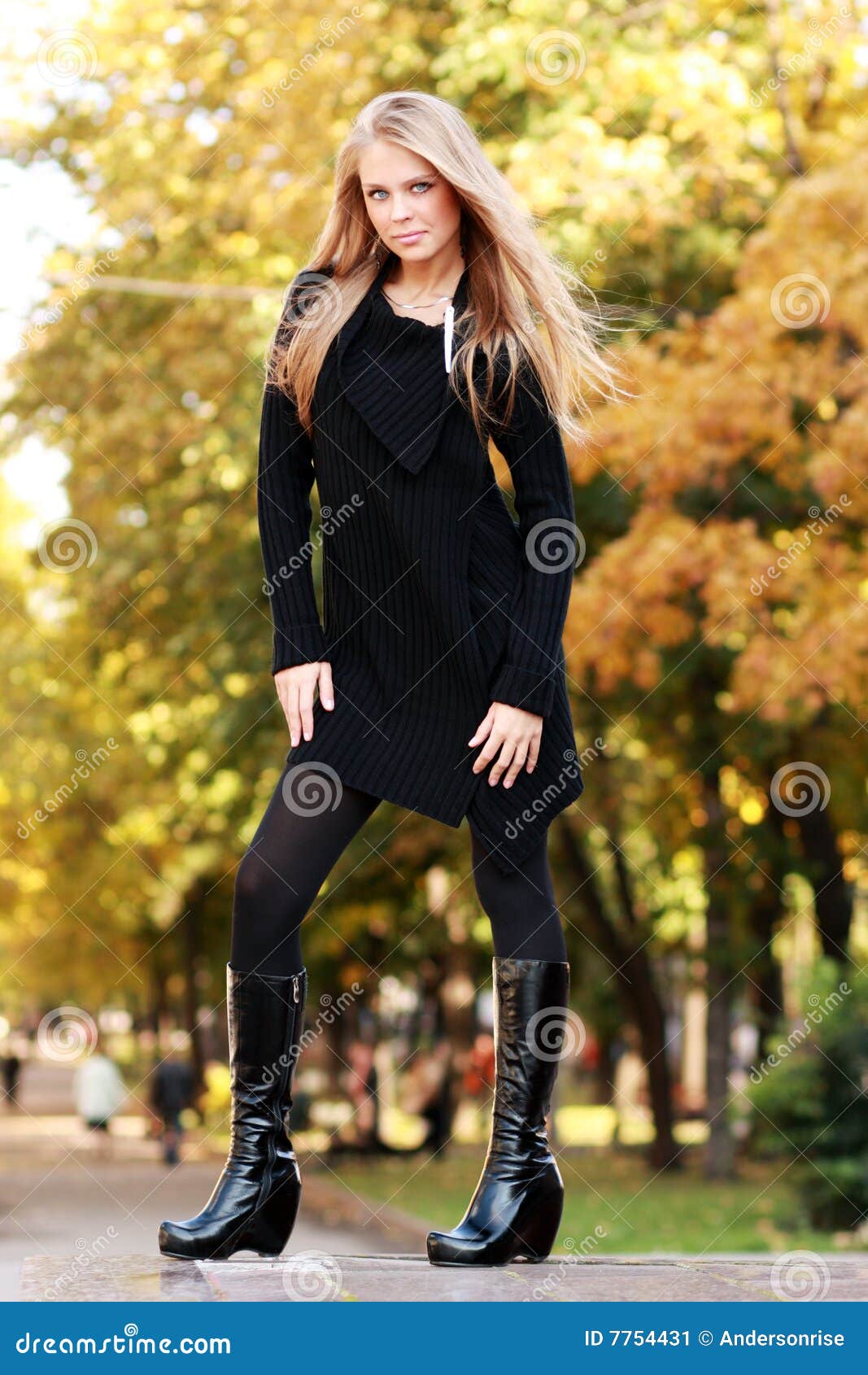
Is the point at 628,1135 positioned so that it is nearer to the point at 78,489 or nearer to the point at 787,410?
the point at 78,489

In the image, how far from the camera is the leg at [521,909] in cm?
360

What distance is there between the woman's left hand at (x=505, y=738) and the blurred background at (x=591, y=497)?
5623 mm

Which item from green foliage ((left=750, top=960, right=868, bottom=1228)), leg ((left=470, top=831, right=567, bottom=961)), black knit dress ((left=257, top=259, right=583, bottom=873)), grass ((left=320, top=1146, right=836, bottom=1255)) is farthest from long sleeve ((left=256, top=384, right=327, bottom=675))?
green foliage ((left=750, top=960, right=868, bottom=1228))

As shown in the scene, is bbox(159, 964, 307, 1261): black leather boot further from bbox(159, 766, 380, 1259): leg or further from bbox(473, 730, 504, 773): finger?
bbox(473, 730, 504, 773): finger

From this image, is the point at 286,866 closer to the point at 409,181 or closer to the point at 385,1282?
the point at 385,1282

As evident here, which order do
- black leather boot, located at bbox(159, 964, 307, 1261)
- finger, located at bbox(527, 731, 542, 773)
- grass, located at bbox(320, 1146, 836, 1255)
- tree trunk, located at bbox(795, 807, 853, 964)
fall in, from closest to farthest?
black leather boot, located at bbox(159, 964, 307, 1261) → finger, located at bbox(527, 731, 542, 773) → grass, located at bbox(320, 1146, 836, 1255) → tree trunk, located at bbox(795, 807, 853, 964)

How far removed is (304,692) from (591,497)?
1160 cm

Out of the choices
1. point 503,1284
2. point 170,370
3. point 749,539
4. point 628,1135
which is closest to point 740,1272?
point 503,1284

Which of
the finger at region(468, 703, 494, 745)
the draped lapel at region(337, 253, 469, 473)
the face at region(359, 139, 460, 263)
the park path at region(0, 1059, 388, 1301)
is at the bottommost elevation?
the park path at region(0, 1059, 388, 1301)

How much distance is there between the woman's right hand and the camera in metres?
3.58

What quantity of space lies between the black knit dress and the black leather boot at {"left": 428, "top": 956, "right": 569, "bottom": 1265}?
0.28 metres
